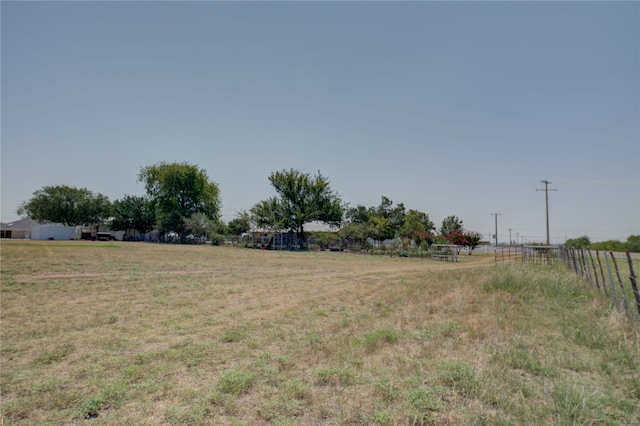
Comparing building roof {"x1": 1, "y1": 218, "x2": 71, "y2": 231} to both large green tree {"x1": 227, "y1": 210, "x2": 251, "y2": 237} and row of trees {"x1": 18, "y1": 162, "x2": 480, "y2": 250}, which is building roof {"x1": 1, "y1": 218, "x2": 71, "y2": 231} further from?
large green tree {"x1": 227, "y1": 210, "x2": 251, "y2": 237}

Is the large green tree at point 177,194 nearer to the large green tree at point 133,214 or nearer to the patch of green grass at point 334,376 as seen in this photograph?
the large green tree at point 133,214

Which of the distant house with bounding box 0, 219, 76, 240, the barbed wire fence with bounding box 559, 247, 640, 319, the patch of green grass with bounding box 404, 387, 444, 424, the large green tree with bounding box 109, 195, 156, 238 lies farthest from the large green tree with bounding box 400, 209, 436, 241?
the distant house with bounding box 0, 219, 76, 240

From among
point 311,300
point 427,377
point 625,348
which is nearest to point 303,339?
point 427,377

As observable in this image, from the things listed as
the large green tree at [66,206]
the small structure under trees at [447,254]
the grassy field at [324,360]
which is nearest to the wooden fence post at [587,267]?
the grassy field at [324,360]

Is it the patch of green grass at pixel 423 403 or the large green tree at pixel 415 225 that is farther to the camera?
the large green tree at pixel 415 225

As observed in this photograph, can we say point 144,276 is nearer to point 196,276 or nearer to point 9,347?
point 196,276

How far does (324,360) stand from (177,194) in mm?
72379

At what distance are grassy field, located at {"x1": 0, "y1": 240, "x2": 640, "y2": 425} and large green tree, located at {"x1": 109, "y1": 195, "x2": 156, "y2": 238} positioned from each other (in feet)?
233

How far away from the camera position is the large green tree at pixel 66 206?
69.2 m

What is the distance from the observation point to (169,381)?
4.39 metres

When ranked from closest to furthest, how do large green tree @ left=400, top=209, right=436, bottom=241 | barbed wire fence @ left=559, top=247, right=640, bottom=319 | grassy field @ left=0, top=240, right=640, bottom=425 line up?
grassy field @ left=0, top=240, right=640, bottom=425
barbed wire fence @ left=559, top=247, right=640, bottom=319
large green tree @ left=400, top=209, right=436, bottom=241

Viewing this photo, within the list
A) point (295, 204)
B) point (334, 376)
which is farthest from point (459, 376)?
point (295, 204)

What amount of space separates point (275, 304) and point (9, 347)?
5.47 metres

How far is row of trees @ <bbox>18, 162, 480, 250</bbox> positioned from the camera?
52.7m
